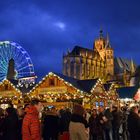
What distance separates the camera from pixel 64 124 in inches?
488

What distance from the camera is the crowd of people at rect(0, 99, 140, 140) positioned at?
25.6ft

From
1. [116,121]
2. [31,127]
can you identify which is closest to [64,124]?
[31,127]

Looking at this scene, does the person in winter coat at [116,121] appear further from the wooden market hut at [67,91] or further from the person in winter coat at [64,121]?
the wooden market hut at [67,91]

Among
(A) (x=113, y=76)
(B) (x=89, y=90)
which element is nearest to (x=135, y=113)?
(B) (x=89, y=90)

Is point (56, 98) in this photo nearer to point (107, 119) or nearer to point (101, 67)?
point (107, 119)

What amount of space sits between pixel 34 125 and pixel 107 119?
945cm

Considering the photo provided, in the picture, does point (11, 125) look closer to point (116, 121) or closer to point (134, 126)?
point (134, 126)

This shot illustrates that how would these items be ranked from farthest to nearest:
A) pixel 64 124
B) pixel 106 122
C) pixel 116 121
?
pixel 116 121 → pixel 106 122 → pixel 64 124

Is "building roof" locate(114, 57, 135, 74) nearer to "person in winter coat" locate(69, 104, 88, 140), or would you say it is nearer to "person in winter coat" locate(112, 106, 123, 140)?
"person in winter coat" locate(112, 106, 123, 140)

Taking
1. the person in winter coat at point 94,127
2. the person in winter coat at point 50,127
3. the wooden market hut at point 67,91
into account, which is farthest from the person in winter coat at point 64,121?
the wooden market hut at point 67,91

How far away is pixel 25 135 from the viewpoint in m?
8.04

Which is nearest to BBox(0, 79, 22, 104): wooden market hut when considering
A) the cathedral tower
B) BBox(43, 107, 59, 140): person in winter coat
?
BBox(43, 107, 59, 140): person in winter coat

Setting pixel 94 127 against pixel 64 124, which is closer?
pixel 64 124

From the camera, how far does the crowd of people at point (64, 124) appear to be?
7.81 meters
